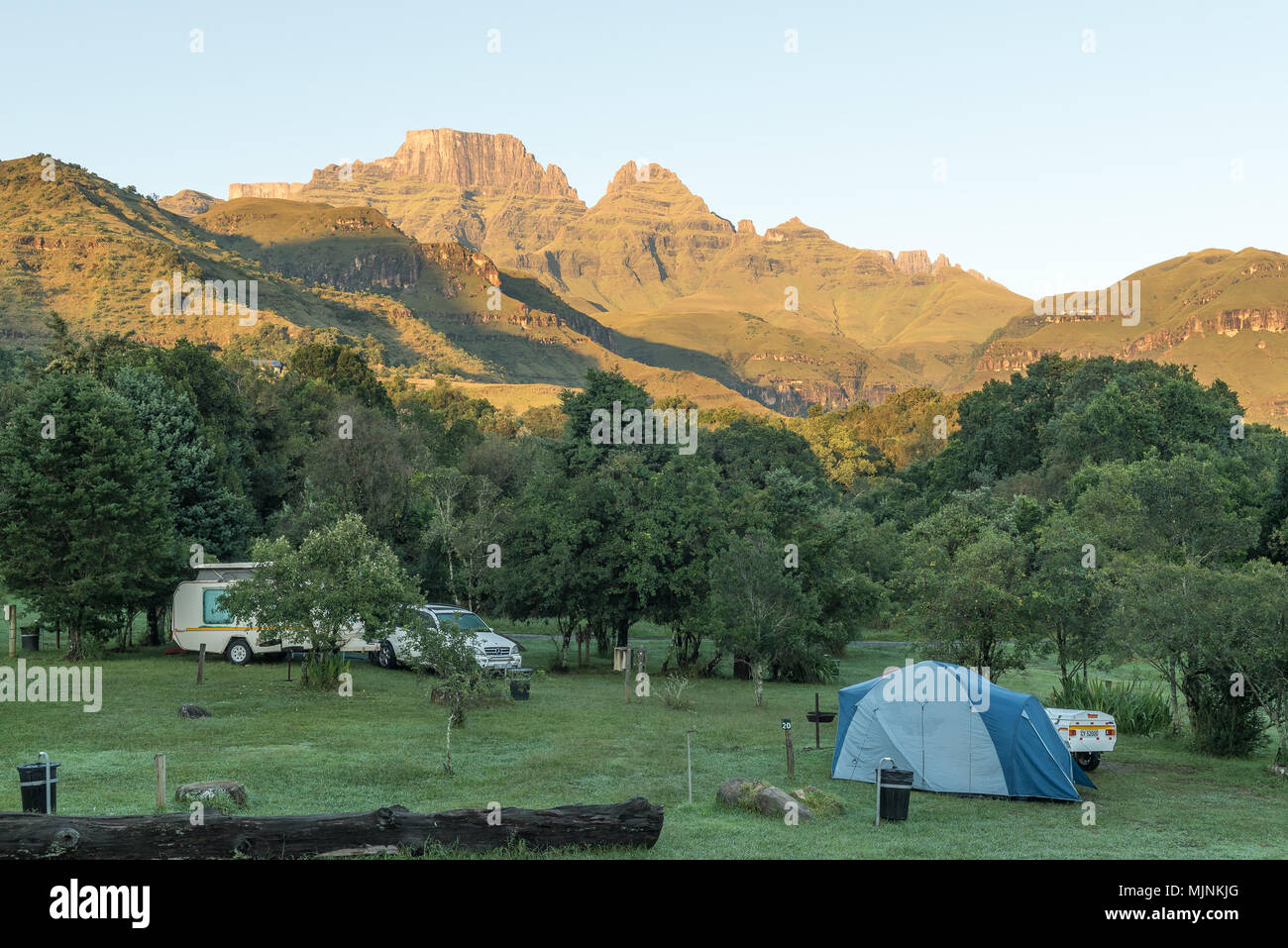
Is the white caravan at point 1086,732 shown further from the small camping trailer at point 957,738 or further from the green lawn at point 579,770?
the small camping trailer at point 957,738

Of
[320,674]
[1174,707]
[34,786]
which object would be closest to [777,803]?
[34,786]

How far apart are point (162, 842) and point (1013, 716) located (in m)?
12.3

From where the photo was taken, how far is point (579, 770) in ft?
56.3

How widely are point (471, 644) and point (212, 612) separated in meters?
8.09

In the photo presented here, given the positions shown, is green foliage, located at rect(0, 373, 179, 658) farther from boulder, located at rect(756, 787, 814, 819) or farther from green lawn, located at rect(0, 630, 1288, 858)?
boulder, located at rect(756, 787, 814, 819)

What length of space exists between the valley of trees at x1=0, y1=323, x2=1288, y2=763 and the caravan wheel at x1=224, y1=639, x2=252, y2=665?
247cm

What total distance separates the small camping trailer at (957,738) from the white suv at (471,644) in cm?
1023

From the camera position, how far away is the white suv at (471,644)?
27.5m

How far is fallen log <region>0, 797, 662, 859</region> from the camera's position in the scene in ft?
31.4

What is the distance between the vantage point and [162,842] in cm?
996

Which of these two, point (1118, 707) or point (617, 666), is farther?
point (617, 666)
